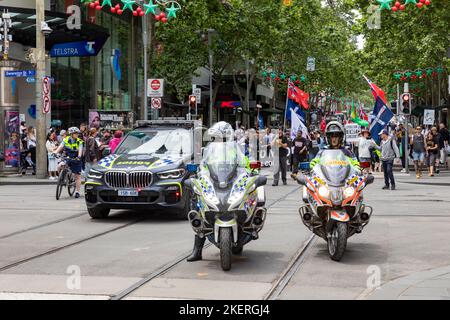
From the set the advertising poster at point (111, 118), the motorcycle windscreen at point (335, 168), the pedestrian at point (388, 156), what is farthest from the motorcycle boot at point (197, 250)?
the advertising poster at point (111, 118)

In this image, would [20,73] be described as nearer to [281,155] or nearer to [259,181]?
[281,155]

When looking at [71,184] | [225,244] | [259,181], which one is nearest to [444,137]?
[71,184]

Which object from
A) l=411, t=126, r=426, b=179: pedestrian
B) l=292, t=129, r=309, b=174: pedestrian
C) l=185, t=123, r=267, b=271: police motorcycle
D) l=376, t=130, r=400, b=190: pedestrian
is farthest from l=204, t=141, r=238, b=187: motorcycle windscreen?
l=411, t=126, r=426, b=179: pedestrian

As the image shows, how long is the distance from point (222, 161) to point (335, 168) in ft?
5.16

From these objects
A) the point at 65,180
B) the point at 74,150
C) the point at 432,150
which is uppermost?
the point at 74,150

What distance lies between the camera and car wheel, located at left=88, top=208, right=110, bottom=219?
13.4 meters

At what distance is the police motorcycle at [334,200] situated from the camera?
897 centimetres

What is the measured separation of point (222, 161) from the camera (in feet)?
28.5

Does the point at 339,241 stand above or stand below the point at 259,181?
below

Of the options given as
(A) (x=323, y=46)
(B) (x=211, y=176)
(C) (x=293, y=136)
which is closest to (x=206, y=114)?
(A) (x=323, y=46)

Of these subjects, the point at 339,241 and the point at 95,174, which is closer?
the point at 339,241

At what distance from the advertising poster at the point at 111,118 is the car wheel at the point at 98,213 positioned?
15.2 m

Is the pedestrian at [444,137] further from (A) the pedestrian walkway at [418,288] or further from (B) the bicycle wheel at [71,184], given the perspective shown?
(A) the pedestrian walkway at [418,288]
